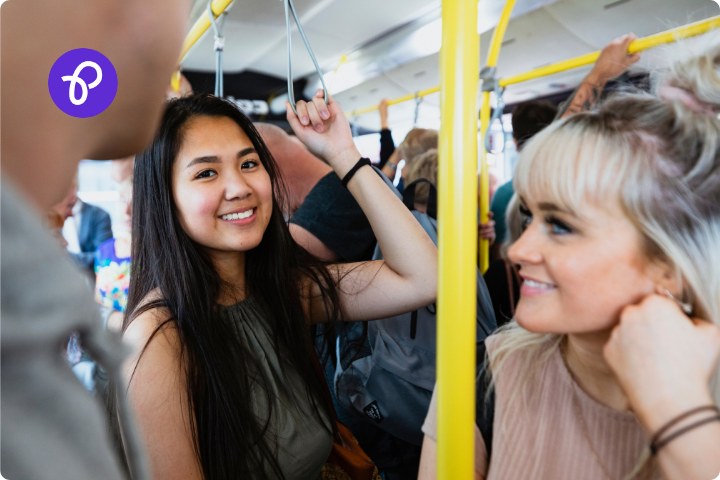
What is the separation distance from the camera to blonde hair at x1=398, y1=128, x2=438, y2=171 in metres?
2.19

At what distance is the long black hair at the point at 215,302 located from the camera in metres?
1.00

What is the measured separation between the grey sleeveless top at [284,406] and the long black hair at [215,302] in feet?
0.07

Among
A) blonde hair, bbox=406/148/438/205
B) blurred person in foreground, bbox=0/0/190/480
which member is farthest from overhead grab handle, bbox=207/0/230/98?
blurred person in foreground, bbox=0/0/190/480

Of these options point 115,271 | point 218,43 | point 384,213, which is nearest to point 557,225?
point 384,213

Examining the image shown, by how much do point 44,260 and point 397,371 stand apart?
1.25 metres

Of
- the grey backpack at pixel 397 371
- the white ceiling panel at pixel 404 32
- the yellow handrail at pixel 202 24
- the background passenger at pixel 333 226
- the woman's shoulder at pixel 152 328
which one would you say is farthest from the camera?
the white ceiling panel at pixel 404 32

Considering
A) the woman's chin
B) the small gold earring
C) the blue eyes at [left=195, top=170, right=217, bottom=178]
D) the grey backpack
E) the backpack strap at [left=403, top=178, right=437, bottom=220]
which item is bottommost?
the grey backpack

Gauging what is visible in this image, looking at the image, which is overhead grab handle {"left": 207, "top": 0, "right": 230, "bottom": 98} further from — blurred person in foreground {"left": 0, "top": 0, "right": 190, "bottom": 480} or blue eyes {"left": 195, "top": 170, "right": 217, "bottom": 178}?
blurred person in foreground {"left": 0, "top": 0, "right": 190, "bottom": 480}

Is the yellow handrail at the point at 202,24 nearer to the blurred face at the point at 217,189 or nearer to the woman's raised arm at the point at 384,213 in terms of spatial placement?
the blurred face at the point at 217,189

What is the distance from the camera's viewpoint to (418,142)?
2.21 m

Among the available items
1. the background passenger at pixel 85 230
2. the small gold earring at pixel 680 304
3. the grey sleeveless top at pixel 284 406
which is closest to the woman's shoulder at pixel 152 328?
the grey sleeveless top at pixel 284 406

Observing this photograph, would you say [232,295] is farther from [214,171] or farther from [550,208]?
[550,208]

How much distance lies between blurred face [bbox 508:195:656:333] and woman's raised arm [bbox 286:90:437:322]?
1.46 ft

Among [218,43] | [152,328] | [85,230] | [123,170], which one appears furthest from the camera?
[85,230]
